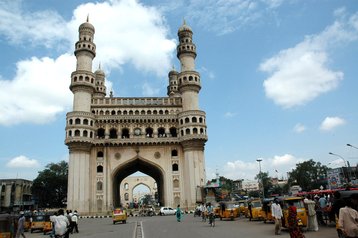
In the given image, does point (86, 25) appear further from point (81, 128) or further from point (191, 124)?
point (191, 124)

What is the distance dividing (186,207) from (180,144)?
901 cm

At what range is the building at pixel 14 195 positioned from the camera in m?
65.4

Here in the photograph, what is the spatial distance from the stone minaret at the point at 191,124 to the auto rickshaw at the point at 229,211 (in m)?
18.1

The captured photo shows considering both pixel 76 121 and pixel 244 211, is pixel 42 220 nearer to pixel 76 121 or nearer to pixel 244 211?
pixel 244 211

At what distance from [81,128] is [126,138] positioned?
21.1ft

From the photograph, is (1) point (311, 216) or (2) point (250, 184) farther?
(2) point (250, 184)

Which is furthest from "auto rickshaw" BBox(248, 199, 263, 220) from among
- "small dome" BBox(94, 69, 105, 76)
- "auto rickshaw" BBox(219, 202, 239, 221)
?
"small dome" BBox(94, 69, 105, 76)

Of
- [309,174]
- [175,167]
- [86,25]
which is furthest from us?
[309,174]

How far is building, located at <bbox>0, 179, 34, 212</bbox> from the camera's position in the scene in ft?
215

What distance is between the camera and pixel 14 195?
68188 millimetres

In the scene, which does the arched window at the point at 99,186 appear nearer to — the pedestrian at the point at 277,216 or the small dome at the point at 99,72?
the small dome at the point at 99,72

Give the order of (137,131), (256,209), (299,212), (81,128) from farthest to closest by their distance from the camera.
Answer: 1. (137,131)
2. (81,128)
3. (256,209)
4. (299,212)

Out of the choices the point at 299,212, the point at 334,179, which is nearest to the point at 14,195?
the point at 334,179

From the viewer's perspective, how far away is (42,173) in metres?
66.4
